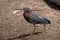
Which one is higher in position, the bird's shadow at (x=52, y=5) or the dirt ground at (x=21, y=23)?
the bird's shadow at (x=52, y=5)

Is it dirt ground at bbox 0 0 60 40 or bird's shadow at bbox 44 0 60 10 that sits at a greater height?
bird's shadow at bbox 44 0 60 10

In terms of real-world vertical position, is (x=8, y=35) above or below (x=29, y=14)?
below

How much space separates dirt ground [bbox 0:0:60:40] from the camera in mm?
6379

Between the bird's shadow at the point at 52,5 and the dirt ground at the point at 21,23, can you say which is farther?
the bird's shadow at the point at 52,5

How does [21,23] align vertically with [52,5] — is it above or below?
below

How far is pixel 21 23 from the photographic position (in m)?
7.03

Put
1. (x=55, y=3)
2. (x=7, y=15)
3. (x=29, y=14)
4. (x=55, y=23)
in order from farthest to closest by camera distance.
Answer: (x=55, y=3) → (x=7, y=15) → (x=55, y=23) → (x=29, y=14)

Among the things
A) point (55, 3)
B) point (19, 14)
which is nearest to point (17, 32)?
point (19, 14)

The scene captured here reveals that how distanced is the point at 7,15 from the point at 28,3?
3.92 ft

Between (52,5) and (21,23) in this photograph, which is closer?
(21,23)

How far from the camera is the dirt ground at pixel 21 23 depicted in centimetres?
638

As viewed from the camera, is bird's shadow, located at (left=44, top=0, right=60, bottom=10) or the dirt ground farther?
bird's shadow, located at (left=44, top=0, right=60, bottom=10)

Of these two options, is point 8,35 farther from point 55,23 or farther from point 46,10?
point 46,10

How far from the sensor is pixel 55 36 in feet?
20.8
